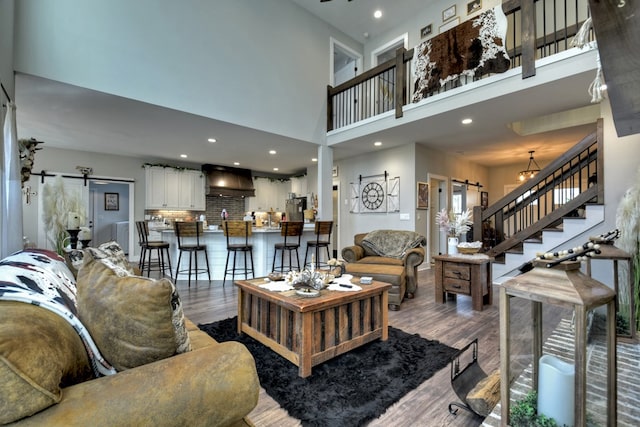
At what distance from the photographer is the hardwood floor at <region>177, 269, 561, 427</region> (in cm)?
166

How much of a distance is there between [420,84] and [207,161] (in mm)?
5806

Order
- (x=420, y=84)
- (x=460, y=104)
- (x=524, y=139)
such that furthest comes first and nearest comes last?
1. (x=524, y=139)
2. (x=420, y=84)
3. (x=460, y=104)

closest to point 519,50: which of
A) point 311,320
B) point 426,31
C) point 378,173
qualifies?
point 426,31

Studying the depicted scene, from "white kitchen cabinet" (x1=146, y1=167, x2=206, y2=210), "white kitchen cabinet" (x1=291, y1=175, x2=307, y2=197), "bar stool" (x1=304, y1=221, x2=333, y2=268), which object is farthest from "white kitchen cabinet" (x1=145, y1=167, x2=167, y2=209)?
"bar stool" (x1=304, y1=221, x2=333, y2=268)

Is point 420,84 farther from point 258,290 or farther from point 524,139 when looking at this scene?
point 258,290

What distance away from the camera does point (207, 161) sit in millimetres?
7973

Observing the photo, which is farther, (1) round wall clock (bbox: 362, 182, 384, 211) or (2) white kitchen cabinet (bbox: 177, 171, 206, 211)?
(2) white kitchen cabinet (bbox: 177, 171, 206, 211)

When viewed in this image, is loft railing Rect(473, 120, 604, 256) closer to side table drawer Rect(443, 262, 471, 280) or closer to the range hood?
side table drawer Rect(443, 262, 471, 280)

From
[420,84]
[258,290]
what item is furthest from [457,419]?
[420,84]

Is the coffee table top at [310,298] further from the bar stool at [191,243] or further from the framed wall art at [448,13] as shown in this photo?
the framed wall art at [448,13]

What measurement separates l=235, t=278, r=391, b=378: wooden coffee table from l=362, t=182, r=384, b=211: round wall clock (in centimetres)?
422

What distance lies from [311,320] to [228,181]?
7.02 meters

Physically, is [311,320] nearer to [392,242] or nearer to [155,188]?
[392,242]

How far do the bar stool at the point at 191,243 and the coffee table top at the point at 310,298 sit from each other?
8.40 ft
